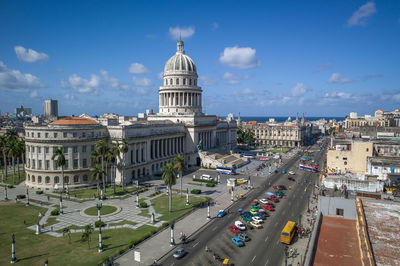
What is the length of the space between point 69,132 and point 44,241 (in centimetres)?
3689

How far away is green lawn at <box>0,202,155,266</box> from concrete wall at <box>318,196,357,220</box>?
28.1 metres

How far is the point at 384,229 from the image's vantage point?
1261 inches

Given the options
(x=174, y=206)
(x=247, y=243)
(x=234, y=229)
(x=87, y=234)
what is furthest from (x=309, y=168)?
(x=87, y=234)

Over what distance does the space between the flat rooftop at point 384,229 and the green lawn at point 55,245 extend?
3295 cm

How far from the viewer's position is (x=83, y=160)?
255 feet

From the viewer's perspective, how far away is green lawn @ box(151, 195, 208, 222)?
55.5 meters

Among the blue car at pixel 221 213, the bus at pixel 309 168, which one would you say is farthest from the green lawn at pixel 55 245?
the bus at pixel 309 168

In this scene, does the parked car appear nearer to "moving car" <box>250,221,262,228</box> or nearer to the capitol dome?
"moving car" <box>250,221,262,228</box>

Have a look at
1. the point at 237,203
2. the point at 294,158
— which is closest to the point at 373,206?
the point at 237,203

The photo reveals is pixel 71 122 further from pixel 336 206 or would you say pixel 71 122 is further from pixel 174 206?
pixel 336 206

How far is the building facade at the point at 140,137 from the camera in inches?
2953

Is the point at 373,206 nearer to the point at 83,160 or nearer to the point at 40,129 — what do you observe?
the point at 83,160

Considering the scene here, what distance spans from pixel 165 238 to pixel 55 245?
17046mm

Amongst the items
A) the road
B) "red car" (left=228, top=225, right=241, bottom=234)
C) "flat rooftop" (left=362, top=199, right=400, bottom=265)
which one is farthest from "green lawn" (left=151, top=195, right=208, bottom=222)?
"flat rooftop" (left=362, top=199, right=400, bottom=265)
